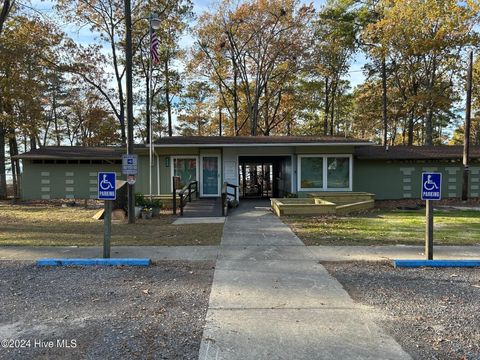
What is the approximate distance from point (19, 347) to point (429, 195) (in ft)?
19.4

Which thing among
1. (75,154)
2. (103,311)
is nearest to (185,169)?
(75,154)

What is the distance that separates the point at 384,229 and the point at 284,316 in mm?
6716

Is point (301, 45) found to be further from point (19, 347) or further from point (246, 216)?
point (19, 347)

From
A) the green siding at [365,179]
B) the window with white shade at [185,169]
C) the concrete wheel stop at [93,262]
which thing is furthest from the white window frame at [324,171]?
the concrete wheel stop at [93,262]

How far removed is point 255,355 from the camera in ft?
10.2

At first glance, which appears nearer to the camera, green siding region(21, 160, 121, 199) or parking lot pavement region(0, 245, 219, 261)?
parking lot pavement region(0, 245, 219, 261)

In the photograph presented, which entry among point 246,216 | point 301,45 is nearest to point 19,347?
point 246,216

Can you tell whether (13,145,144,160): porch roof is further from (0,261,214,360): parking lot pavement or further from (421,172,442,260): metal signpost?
(421,172,442,260): metal signpost

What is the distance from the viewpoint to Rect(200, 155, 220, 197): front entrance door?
1748cm

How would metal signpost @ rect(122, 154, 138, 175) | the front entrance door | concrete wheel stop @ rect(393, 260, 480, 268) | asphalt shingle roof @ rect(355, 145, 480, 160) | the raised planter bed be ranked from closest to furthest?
concrete wheel stop @ rect(393, 260, 480, 268) < metal signpost @ rect(122, 154, 138, 175) < the raised planter bed < the front entrance door < asphalt shingle roof @ rect(355, 145, 480, 160)

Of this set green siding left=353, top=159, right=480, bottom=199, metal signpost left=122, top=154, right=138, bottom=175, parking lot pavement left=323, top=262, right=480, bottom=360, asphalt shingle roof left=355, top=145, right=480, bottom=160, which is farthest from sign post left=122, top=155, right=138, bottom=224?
green siding left=353, top=159, right=480, bottom=199

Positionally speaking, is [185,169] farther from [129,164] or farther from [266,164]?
[129,164]

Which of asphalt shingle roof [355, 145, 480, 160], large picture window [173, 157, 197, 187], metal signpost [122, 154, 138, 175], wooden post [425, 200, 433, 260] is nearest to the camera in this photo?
wooden post [425, 200, 433, 260]

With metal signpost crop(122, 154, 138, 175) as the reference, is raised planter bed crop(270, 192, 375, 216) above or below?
below
